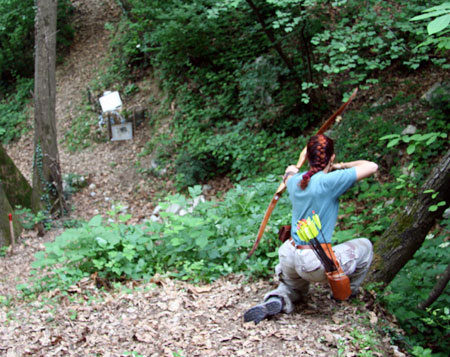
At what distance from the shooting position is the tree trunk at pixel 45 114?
9.00m

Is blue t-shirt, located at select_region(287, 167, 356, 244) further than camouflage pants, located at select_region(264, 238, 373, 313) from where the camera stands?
No

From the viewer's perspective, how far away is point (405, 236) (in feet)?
12.8

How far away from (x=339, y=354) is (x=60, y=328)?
2.35m

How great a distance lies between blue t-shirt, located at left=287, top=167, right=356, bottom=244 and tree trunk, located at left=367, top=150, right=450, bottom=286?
106 cm

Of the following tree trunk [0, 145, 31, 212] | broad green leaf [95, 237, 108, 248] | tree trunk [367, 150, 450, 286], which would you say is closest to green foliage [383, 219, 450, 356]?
tree trunk [367, 150, 450, 286]

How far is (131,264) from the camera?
473cm

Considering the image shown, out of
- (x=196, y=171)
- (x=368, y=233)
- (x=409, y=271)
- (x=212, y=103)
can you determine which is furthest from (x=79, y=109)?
(x=409, y=271)

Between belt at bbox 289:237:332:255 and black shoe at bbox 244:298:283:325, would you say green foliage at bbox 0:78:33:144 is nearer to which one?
black shoe at bbox 244:298:283:325

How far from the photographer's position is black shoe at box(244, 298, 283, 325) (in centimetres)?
346

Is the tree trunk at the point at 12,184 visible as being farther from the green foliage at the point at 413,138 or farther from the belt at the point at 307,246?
the green foliage at the point at 413,138

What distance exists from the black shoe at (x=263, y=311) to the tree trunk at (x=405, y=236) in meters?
1.07

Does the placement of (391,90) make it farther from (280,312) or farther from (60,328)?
(60,328)

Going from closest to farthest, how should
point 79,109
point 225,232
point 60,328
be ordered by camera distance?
point 60,328, point 225,232, point 79,109

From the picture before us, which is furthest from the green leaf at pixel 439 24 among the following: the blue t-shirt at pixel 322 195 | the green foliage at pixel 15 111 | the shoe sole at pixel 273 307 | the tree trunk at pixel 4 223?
the green foliage at pixel 15 111
